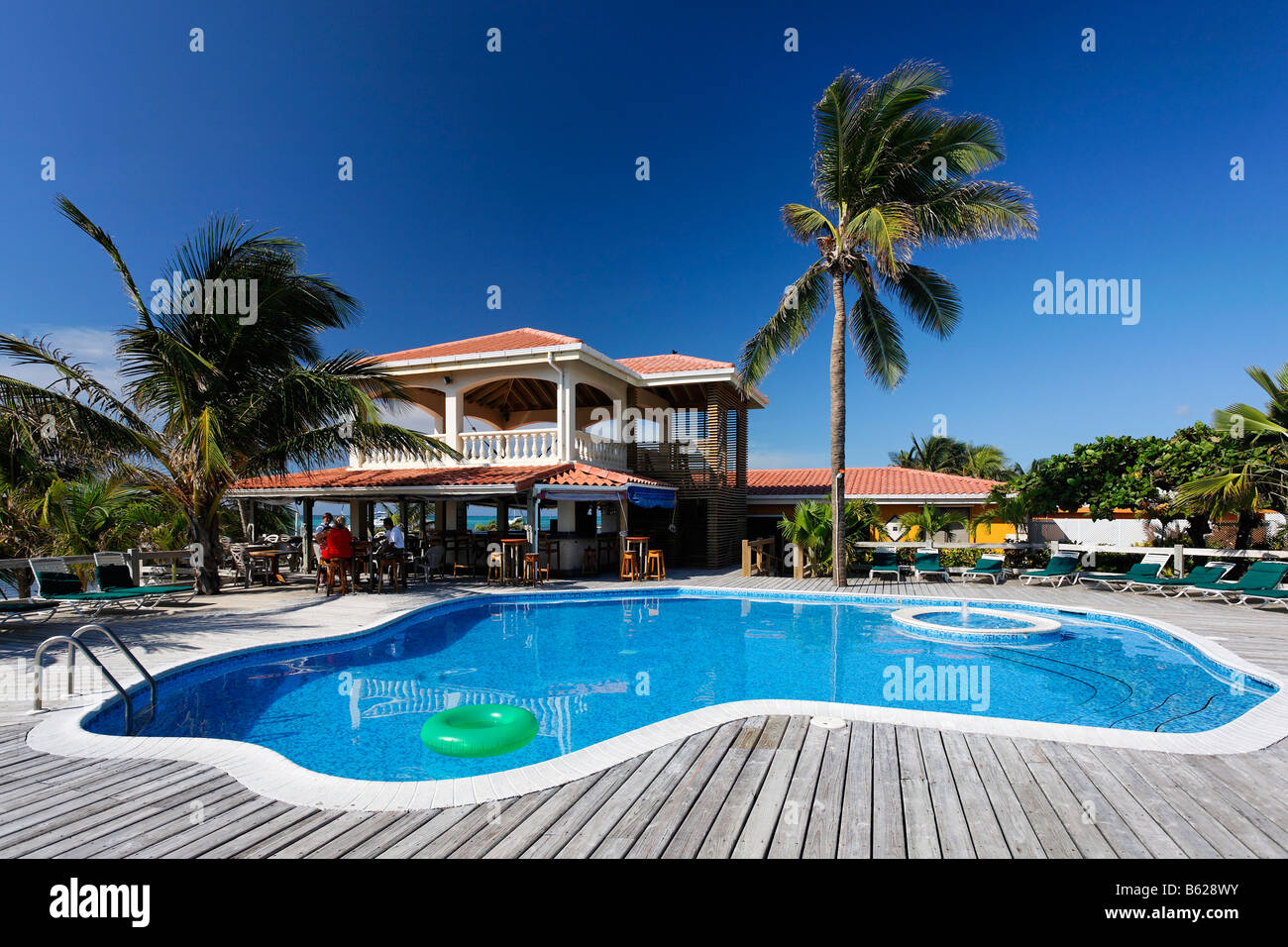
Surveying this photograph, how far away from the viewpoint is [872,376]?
57.3 ft

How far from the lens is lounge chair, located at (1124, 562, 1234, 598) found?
12.5 m

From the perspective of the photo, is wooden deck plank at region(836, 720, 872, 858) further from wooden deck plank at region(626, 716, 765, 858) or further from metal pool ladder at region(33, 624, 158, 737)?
metal pool ladder at region(33, 624, 158, 737)

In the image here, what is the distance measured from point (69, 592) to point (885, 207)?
57.5 feet

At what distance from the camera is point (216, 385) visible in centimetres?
1339

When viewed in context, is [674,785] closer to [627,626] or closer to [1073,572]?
[627,626]

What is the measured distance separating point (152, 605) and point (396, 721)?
8.46 metres

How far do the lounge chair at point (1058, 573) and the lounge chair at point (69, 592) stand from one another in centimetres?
1886

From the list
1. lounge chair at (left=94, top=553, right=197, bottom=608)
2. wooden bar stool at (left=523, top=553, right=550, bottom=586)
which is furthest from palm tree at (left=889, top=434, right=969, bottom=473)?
lounge chair at (left=94, top=553, right=197, bottom=608)

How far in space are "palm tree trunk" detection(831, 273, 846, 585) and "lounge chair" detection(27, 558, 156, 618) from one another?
14406 mm

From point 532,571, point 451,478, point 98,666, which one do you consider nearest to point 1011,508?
point 532,571

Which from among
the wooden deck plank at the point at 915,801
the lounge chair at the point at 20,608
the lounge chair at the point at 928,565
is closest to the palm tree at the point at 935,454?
the lounge chair at the point at 928,565

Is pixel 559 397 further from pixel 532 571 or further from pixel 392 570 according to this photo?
pixel 392 570
